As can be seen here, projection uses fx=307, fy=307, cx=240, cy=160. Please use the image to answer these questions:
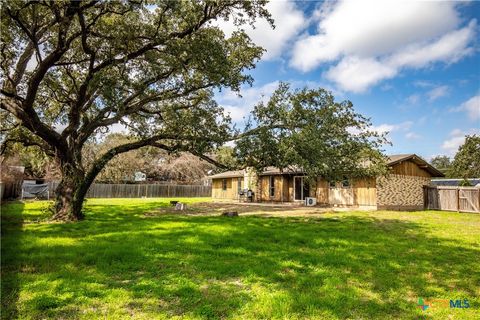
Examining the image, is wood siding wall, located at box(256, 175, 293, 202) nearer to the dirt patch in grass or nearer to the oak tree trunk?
the dirt patch in grass

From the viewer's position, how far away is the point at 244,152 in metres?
13.0

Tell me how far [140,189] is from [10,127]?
22.6 metres

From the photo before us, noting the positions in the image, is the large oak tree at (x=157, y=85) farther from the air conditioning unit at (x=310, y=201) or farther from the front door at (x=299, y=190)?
the front door at (x=299, y=190)

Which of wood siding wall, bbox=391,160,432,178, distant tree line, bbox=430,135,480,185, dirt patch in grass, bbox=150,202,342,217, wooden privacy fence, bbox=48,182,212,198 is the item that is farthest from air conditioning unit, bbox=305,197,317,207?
distant tree line, bbox=430,135,480,185

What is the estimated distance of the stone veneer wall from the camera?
794 inches

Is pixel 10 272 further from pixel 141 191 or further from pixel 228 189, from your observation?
pixel 141 191

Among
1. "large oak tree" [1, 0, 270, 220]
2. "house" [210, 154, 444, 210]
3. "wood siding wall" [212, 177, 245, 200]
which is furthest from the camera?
"wood siding wall" [212, 177, 245, 200]

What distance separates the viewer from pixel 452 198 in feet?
68.1

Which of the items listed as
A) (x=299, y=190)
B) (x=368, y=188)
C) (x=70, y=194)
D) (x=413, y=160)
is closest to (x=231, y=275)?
(x=70, y=194)

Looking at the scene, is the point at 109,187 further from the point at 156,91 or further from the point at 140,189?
the point at 156,91

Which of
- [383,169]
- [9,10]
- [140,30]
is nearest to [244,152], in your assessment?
[140,30]
